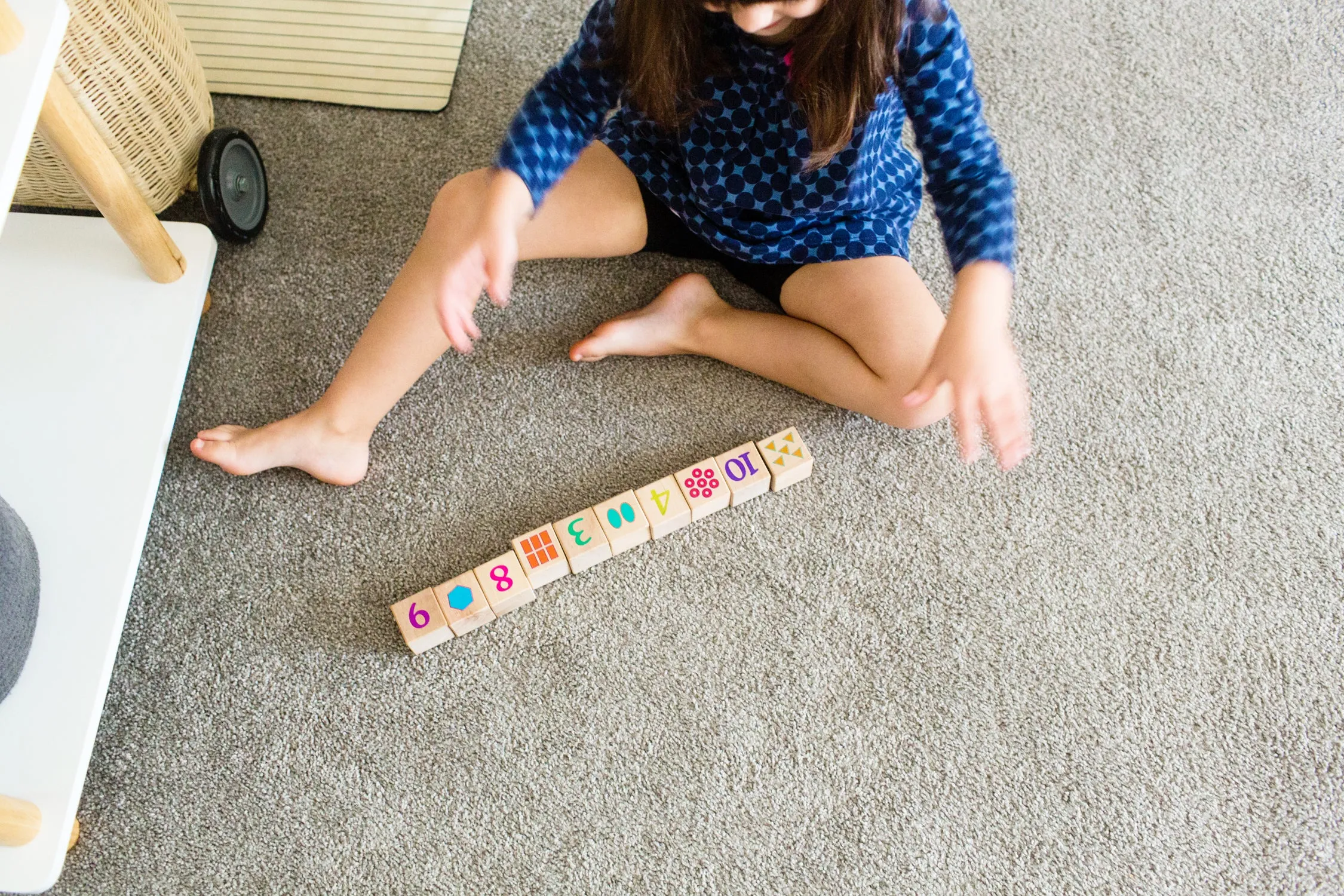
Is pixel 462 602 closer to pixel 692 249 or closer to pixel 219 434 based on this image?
pixel 219 434

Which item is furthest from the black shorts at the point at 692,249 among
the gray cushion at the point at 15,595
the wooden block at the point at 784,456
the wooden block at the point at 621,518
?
the gray cushion at the point at 15,595

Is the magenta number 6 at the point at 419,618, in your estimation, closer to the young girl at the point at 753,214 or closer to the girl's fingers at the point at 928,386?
the young girl at the point at 753,214

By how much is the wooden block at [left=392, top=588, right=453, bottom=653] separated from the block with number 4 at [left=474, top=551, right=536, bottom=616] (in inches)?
1.8

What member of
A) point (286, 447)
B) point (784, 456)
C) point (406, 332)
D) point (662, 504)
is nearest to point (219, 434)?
point (286, 447)

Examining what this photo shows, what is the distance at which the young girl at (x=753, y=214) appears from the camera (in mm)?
707

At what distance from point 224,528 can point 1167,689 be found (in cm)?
94

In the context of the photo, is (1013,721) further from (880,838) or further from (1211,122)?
(1211,122)

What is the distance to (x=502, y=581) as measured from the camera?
92cm

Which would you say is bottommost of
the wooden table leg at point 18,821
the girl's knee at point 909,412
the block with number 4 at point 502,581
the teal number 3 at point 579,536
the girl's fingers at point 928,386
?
the wooden table leg at point 18,821

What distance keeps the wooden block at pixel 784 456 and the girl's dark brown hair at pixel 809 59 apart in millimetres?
287

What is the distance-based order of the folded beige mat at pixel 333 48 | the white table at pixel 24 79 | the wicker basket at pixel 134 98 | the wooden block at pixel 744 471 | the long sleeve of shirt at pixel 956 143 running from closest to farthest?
1. the white table at pixel 24 79
2. the long sleeve of shirt at pixel 956 143
3. the wicker basket at pixel 134 98
4. the wooden block at pixel 744 471
5. the folded beige mat at pixel 333 48

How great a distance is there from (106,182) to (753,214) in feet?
1.86

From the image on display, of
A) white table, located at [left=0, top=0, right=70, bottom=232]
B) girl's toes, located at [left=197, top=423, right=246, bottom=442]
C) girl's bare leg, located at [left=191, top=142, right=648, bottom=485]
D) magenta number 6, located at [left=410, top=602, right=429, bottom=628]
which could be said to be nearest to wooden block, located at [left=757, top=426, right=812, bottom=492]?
girl's bare leg, located at [left=191, top=142, right=648, bottom=485]

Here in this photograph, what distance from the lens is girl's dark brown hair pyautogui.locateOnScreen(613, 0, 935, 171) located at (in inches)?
26.4
